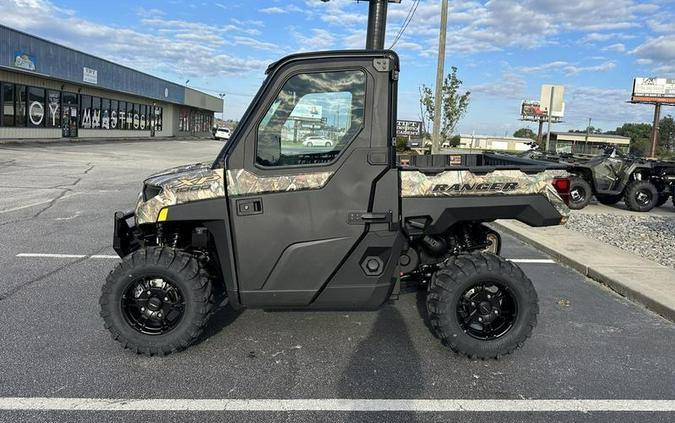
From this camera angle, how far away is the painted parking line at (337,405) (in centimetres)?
319

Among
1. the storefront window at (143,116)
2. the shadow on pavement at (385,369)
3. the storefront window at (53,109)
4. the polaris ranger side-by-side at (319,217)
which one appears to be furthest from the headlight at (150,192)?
the storefront window at (143,116)

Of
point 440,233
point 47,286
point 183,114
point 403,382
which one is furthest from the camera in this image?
point 183,114

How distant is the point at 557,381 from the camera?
3.72m

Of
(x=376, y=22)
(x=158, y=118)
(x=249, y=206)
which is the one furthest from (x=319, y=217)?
(x=158, y=118)

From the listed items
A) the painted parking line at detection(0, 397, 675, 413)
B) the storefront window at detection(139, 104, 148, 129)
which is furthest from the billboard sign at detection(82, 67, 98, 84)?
the painted parking line at detection(0, 397, 675, 413)

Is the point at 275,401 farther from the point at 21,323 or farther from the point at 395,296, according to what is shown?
the point at 21,323

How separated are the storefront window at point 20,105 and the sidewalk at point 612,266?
90.5ft

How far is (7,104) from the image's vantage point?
26422mm

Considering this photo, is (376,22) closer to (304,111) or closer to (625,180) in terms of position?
(625,180)

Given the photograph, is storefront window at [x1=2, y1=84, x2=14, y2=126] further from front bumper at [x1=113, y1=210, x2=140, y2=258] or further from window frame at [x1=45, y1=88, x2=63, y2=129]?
front bumper at [x1=113, y1=210, x2=140, y2=258]

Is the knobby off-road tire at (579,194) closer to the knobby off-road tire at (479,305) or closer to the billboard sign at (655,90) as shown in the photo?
the knobby off-road tire at (479,305)

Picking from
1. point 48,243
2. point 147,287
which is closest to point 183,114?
point 48,243

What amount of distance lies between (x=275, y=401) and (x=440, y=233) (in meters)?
1.85

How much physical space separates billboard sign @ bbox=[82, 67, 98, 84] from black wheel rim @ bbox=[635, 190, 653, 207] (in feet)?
103
